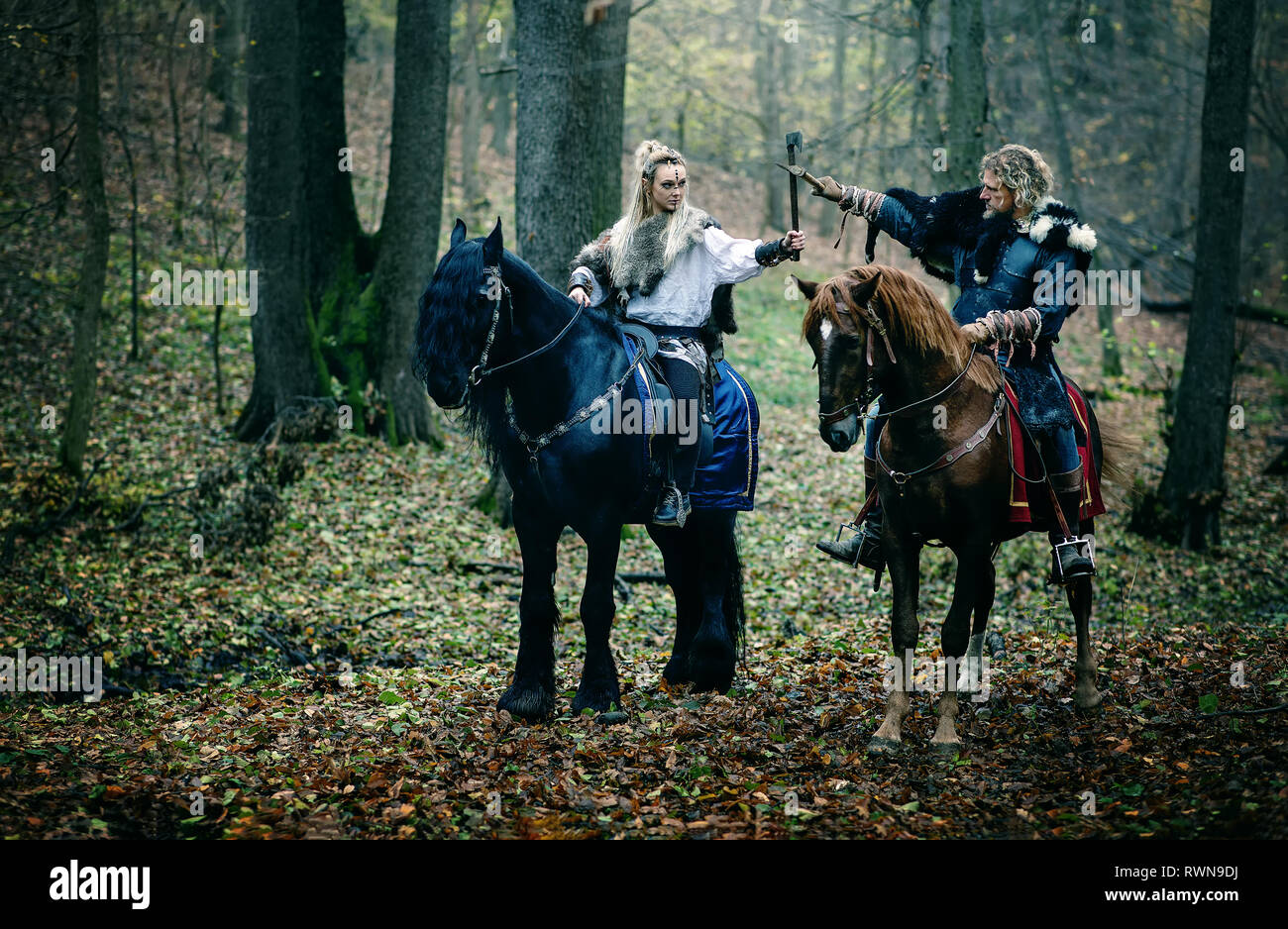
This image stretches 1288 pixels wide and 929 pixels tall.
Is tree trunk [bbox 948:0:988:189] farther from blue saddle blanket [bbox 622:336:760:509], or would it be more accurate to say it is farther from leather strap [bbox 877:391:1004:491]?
leather strap [bbox 877:391:1004:491]

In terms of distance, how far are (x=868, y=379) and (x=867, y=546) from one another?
4.93ft

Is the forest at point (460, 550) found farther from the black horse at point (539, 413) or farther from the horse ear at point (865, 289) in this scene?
the horse ear at point (865, 289)

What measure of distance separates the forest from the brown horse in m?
0.20

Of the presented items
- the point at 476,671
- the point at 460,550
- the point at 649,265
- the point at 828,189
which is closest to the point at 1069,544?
the point at 828,189

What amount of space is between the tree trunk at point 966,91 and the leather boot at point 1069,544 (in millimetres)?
7068

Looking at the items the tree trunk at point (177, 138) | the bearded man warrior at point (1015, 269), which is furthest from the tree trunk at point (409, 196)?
the bearded man warrior at point (1015, 269)

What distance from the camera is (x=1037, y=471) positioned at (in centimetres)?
622

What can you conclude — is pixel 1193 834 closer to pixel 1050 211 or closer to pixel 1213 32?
pixel 1050 211

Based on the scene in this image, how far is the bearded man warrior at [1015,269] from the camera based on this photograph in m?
6.03

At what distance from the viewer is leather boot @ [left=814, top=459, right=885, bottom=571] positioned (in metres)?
6.50

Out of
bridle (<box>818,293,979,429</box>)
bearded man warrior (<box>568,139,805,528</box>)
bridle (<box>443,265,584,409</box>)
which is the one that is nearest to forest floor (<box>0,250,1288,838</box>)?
bearded man warrior (<box>568,139,805,528</box>)

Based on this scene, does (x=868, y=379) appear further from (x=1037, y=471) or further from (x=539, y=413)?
(x=539, y=413)

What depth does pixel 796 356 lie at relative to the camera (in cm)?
2284
